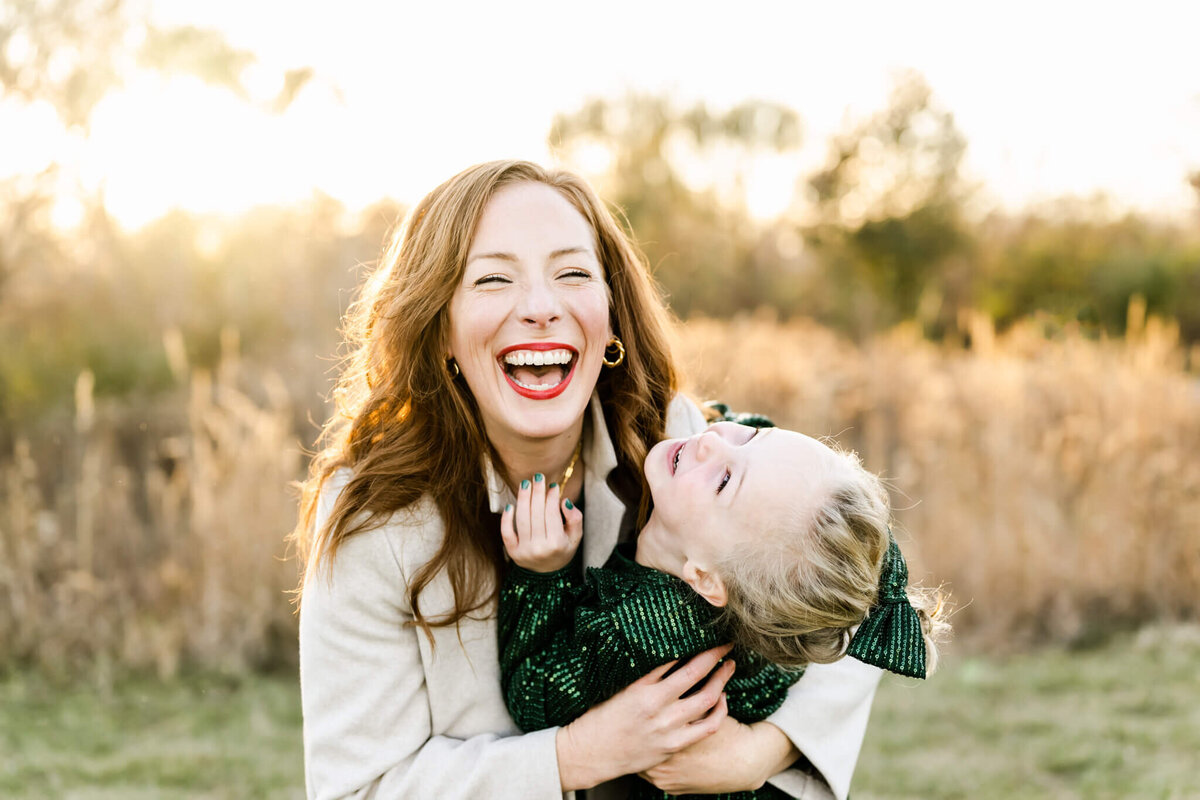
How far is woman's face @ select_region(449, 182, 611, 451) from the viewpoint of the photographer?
2314mm

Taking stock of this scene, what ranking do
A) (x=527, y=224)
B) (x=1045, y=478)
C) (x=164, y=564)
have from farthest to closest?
(x=1045, y=478) < (x=164, y=564) < (x=527, y=224)

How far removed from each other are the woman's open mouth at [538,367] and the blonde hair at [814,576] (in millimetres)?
579

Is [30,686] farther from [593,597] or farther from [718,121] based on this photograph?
[718,121]

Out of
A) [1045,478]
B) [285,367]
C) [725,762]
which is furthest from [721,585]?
[285,367]

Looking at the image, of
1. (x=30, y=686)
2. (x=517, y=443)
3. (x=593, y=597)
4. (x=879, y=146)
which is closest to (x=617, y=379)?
(x=517, y=443)

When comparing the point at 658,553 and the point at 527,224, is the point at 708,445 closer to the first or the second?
the point at 658,553

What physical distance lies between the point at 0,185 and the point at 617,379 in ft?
19.2

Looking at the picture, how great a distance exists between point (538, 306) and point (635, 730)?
A: 0.96 m

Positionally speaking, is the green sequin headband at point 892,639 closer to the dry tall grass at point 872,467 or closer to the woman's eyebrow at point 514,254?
the woman's eyebrow at point 514,254

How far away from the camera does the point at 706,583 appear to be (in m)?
2.22

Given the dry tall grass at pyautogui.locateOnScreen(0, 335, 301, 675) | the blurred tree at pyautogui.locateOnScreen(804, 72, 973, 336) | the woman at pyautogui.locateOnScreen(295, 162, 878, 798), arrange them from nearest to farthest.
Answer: the woman at pyautogui.locateOnScreen(295, 162, 878, 798), the dry tall grass at pyautogui.locateOnScreen(0, 335, 301, 675), the blurred tree at pyautogui.locateOnScreen(804, 72, 973, 336)

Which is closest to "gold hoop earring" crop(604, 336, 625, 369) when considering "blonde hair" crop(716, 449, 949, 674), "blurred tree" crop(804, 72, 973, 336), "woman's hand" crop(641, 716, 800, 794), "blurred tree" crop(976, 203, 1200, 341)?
"blonde hair" crop(716, 449, 949, 674)

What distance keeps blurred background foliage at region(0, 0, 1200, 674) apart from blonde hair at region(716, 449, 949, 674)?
125 cm

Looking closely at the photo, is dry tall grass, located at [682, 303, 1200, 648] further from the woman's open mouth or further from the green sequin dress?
the green sequin dress
